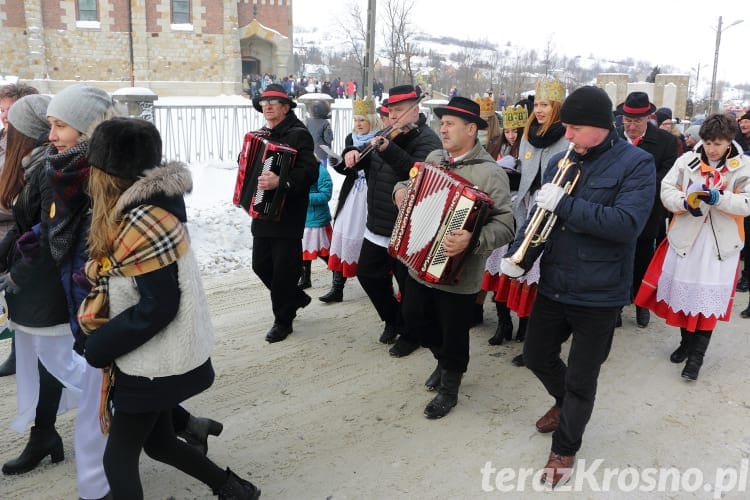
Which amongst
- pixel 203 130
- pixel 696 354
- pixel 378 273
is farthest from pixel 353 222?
pixel 203 130

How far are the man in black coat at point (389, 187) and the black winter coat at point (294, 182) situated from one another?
0.33 metres

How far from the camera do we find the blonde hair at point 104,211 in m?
2.54

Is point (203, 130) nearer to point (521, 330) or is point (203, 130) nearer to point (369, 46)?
point (369, 46)

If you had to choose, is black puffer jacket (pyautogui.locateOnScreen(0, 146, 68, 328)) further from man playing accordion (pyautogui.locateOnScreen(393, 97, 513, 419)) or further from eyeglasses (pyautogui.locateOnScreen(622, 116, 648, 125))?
eyeglasses (pyautogui.locateOnScreen(622, 116, 648, 125))

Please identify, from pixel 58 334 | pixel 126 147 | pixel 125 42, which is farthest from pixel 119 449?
pixel 125 42

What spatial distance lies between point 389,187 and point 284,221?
942 mm

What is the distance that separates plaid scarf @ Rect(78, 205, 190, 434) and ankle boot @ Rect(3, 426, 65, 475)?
137 centimetres

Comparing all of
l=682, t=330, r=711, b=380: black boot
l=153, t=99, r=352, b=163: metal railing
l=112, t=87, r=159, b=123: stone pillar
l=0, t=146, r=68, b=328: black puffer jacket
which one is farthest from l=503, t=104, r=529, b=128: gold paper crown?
l=153, t=99, r=352, b=163: metal railing

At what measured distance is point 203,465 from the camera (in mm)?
2930

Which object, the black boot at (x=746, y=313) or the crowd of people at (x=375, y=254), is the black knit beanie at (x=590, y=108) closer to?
the crowd of people at (x=375, y=254)

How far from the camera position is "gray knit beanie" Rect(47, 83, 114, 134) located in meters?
3.10

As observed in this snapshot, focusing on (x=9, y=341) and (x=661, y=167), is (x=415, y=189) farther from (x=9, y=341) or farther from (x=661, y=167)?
(x=9, y=341)

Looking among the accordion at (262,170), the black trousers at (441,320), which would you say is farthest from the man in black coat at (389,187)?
the accordion at (262,170)

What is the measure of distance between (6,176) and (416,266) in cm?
245
